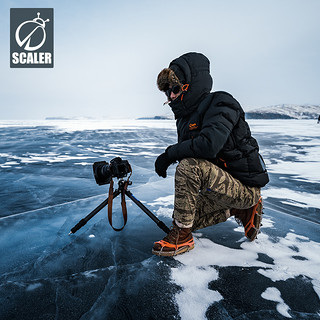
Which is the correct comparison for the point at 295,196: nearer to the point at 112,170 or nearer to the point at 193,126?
the point at 193,126

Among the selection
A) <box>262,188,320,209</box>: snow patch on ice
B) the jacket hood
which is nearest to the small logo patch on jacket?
the jacket hood

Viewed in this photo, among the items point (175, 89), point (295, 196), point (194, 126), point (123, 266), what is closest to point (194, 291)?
point (123, 266)

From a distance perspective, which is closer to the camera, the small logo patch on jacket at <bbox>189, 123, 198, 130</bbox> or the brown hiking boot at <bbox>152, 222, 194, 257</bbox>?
the brown hiking boot at <bbox>152, 222, 194, 257</bbox>

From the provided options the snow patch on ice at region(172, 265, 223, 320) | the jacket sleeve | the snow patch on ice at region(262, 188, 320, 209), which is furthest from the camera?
the snow patch on ice at region(262, 188, 320, 209)

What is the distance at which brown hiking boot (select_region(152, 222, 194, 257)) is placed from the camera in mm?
1635

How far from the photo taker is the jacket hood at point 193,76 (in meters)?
1.72

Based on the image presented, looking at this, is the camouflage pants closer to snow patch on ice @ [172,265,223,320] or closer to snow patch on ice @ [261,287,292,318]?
snow patch on ice @ [172,265,223,320]

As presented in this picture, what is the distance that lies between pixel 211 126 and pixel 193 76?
0.43 meters

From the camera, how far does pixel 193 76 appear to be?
1731 mm

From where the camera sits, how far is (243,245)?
1.82 meters

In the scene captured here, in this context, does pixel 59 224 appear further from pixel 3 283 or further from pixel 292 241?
pixel 292 241

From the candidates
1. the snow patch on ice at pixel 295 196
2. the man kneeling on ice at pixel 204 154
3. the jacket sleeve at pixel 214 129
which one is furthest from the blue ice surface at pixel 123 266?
the jacket sleeve at pixel 214 129

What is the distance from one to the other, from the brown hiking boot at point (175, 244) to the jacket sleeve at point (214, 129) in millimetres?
553

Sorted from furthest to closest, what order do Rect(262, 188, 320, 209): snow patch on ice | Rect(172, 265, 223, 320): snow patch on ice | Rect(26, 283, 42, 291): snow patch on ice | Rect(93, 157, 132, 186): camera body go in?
Rect(262, 188, 320, 209): snow patch on ice → Rect(93, 157, 132, 186): camera body → Rect(26, 283, 42, 291): snow patch on ice → Rect(172, 265, 223, 320): snow patch on ice
